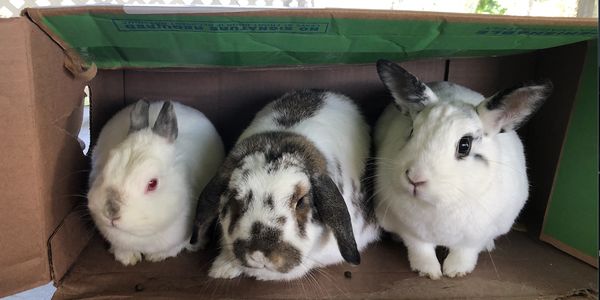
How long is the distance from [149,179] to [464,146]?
1294 mm

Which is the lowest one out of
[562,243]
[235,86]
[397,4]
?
[562,243]

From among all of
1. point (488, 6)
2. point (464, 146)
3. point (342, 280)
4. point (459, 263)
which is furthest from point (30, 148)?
point (488, 6)

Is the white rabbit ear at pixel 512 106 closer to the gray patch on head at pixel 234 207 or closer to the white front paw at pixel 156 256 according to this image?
the gray patch on head at pixel 234 207

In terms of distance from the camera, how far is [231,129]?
2873mm

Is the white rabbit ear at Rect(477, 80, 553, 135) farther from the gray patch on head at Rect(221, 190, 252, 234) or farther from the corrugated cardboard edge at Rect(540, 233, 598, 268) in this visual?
the gray patch on head at Rect(221, 190, 252, 234)

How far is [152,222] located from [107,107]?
3.55 ft

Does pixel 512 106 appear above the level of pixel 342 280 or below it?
above

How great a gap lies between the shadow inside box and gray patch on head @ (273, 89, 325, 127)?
716 millimetres

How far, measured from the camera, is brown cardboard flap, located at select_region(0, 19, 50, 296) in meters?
1.70

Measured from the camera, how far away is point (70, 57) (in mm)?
2047

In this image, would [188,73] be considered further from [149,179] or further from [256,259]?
[256,259]

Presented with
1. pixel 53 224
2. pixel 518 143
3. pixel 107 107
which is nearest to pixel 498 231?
pixel 518 143

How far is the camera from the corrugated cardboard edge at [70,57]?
1.75 m

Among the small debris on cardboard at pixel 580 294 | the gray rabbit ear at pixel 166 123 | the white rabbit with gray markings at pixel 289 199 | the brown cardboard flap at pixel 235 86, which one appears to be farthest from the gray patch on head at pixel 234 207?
the small debris on cardboard at pixel 580 294
